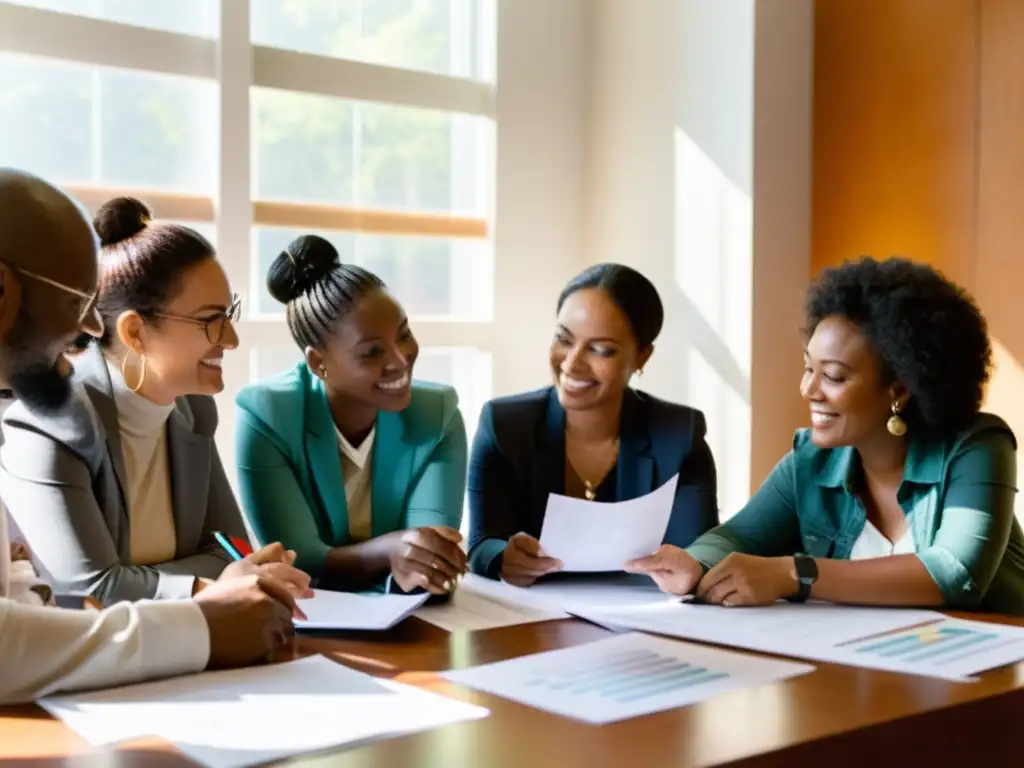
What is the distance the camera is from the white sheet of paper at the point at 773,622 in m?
1.50

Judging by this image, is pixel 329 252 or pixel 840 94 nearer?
pixel 329 252

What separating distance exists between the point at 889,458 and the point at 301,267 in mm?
1186

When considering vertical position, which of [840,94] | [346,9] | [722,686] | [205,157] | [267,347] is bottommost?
[722,686]

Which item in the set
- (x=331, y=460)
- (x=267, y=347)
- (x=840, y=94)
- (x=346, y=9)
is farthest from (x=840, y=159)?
(x=331, y=460)

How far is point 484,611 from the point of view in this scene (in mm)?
1708

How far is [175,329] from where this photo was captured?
1.91 metres

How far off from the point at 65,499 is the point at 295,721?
0.74 metres

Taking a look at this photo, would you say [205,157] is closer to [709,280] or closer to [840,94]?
[709,280]

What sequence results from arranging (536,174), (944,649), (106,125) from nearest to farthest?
1. (944,649)
2. (106,125)
3. (536,174)

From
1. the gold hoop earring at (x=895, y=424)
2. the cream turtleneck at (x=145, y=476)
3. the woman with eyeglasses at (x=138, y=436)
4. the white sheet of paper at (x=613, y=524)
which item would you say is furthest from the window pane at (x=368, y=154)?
the gold hoop earring at (x=895, y=424)

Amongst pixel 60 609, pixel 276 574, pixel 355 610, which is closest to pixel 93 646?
pixel 60 609

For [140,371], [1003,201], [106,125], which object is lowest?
[140,371]

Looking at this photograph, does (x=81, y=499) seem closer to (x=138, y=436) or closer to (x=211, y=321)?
(x=138, y=436)

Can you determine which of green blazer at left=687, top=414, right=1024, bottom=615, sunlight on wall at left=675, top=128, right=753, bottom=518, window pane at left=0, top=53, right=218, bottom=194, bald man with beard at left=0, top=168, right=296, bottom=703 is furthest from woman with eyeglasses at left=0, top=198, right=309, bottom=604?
sunlight on wall at left=675, top=128, right=753, bottom=518
